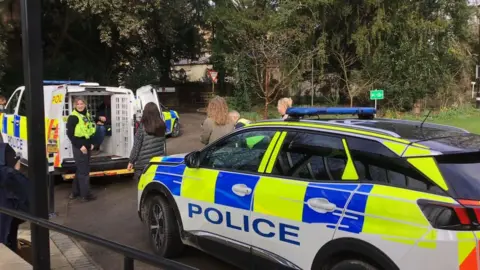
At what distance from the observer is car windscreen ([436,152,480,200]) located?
305 centimetres

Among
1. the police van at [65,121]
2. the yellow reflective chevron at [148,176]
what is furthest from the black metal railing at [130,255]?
the police van at [65,121]

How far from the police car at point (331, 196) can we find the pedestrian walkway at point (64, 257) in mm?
860

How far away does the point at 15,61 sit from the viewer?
2355 cm

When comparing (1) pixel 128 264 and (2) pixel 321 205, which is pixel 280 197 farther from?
(1) pixel 128 264

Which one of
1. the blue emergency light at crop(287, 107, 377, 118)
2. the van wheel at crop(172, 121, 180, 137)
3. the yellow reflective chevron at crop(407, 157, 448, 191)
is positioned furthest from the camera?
the van wheel at crop(172, 121, 180, 137)

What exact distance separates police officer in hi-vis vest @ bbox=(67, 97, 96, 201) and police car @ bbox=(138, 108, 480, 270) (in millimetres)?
3333

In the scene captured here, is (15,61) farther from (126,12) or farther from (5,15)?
(126,12)

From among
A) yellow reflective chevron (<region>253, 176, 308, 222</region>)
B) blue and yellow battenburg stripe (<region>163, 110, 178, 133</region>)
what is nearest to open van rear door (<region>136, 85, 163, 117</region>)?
blue and yellow battenburg stripe (<region>163, 110, 178, 133</region>)

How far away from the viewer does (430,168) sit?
10.4ft

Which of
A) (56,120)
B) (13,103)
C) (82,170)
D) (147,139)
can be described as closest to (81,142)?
(82,170)

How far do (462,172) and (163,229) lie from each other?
3.11 meters

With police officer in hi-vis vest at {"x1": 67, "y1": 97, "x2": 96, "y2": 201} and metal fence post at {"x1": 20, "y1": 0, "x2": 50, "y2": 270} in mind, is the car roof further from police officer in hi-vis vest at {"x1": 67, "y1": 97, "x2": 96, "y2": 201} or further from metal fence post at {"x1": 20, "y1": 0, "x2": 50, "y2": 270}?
police officer in hi-vis vest at {"x1": 67, "y1": 97, "x2": 96, "y2": 201}

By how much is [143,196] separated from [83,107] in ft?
10.9

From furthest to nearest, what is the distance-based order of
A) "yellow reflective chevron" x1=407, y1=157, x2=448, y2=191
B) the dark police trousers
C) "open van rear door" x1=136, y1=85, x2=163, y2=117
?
"open van rear door" x1=136, y1=85, x2=163, y2=117, the dark police trousers, "yellow reflective chevron" x1=407, y1=157, x2=448, y2=191
